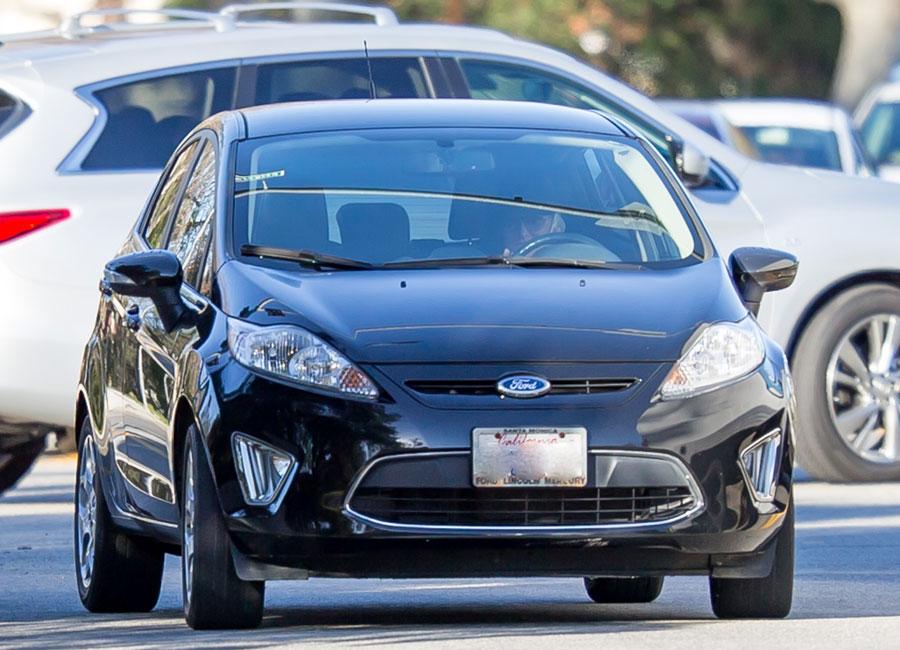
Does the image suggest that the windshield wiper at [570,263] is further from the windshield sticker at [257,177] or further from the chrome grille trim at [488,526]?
the chrome grille trim at [488,526]

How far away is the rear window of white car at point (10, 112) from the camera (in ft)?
38.3

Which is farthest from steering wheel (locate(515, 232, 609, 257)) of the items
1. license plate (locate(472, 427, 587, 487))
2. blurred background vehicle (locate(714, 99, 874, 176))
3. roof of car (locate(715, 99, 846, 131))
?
roof of car (locate(715, 99, 846, 131))

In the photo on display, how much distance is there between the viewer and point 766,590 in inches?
310

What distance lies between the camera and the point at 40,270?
449 inches

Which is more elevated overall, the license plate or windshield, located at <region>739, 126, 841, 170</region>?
the license plate

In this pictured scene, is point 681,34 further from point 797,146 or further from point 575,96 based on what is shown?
point 575,96

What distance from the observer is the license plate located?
732cm

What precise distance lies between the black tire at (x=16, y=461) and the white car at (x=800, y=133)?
477 inches

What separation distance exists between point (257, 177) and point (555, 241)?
3.05 feet

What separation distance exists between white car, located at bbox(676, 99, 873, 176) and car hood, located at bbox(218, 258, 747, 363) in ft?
51.6

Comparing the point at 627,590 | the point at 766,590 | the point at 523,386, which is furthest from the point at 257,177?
the point at 766,590

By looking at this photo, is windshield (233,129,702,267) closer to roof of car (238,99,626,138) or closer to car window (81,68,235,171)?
roof of car (238,99,626,138)

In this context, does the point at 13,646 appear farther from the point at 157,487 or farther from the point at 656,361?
the point at 656,361

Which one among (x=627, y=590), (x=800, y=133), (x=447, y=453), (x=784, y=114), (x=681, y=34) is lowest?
(x=681, y=34)
